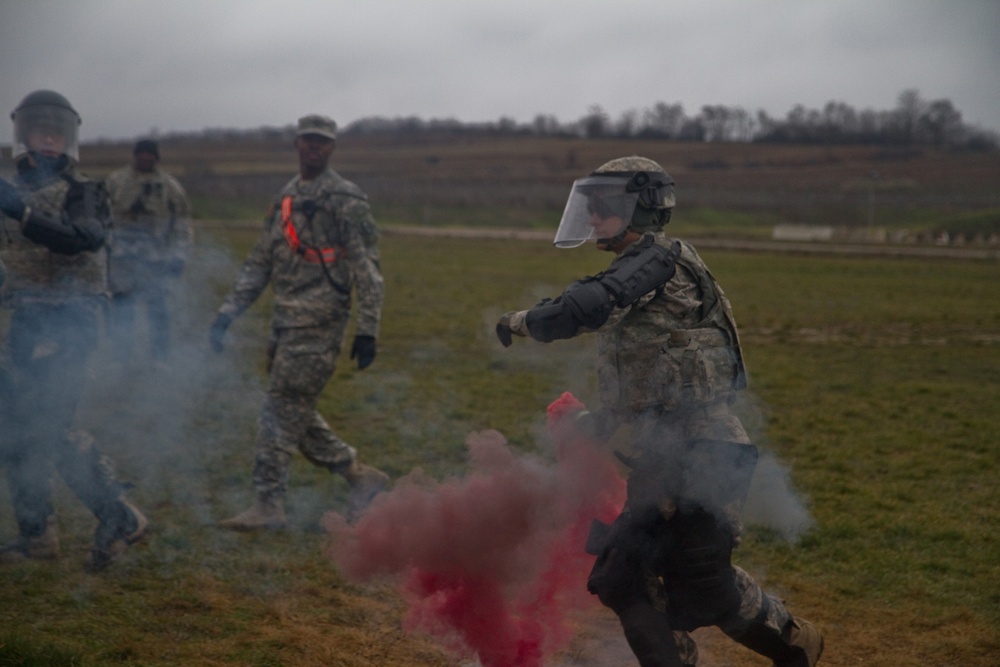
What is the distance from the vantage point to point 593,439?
12.8 ft

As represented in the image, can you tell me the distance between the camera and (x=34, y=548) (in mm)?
5332

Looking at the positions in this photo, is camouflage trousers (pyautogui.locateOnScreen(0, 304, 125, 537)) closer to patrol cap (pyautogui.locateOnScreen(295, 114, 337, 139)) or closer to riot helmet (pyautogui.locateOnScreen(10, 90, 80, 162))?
riot helmet (pyautogui.locateOnScreen(10, 90, 80, 162))

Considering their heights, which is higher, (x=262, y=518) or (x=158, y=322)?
(x=158, y=322)

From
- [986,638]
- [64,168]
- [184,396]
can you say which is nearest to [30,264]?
[64,168]

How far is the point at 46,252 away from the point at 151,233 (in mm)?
5248

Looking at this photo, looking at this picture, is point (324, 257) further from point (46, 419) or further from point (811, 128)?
point (811, 128)

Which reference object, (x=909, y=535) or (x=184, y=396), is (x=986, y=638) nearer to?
(x=909, y=535)

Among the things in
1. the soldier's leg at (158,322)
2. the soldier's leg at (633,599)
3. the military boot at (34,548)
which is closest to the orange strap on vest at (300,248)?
the military boot at (34,548)

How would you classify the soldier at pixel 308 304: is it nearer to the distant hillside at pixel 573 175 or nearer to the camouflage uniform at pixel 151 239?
the camouflage uniform at pixel 151 239

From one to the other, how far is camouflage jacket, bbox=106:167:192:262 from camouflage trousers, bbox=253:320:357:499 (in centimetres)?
501

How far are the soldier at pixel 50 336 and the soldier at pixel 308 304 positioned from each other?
3.05ft

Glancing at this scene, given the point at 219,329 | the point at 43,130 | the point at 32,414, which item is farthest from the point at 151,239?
the point at 32,414

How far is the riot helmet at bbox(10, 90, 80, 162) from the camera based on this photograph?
529cm

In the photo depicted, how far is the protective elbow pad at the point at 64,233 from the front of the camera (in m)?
5.04
